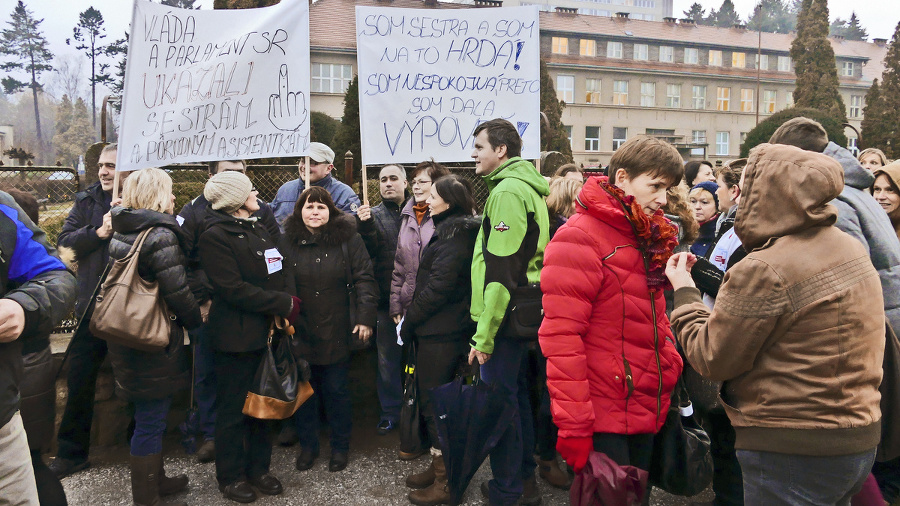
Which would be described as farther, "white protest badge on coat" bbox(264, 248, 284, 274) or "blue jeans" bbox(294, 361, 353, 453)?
"blue jeans" bbox(294, 361, 353, 453)

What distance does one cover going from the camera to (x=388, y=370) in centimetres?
495

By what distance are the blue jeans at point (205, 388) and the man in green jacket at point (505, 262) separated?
2175 mm

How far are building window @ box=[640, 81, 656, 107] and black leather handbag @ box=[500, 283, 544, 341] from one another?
45715 mm

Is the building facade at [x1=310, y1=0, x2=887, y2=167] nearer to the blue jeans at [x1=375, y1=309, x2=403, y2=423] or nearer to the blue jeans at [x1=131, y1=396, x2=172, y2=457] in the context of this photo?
the blue jeans at [x1=375, y1=309, x2=403, y2=423]

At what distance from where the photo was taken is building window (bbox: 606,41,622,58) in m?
45.6

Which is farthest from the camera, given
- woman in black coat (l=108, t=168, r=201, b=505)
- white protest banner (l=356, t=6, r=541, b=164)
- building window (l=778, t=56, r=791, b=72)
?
building window (l=778, t=56, r=791, b=72)

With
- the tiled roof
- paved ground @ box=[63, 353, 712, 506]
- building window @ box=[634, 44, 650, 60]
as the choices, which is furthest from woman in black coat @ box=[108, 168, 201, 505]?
building window @ box=[634, 44, 650, 60]

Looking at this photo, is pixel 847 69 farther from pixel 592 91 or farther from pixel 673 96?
pixel 592 91

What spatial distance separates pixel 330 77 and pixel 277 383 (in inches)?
1398

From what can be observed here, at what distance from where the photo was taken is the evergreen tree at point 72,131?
5288 centimetres

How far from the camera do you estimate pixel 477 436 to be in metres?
3.34

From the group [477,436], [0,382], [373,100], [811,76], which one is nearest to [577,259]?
[477,436]

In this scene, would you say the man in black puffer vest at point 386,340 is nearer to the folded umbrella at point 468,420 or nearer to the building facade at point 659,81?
the folded umbrella at point 468,420

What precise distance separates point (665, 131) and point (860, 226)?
4608 cm
